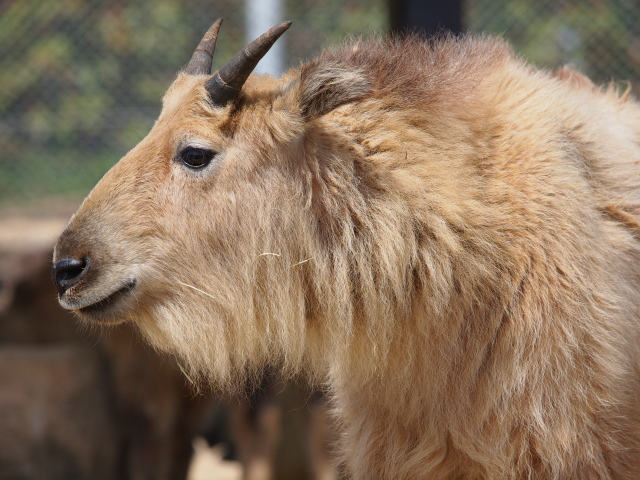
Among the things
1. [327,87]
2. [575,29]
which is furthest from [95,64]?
[327,87]

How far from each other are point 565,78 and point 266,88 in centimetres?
134

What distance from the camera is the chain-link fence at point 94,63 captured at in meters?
6.87

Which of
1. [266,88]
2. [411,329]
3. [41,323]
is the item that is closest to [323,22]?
[41,323]

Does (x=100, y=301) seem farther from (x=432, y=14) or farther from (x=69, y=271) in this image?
(x=432, y=14)

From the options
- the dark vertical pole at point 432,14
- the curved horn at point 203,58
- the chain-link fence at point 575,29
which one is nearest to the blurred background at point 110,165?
the chain-link fence at point 575,29

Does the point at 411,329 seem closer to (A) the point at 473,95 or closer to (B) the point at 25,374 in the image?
(A) the point at 473,95

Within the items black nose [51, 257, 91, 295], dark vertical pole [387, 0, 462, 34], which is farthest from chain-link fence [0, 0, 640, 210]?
black nose [51, 257, 91, 295]

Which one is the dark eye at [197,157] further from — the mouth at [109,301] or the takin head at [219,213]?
the mouth at [109,301]

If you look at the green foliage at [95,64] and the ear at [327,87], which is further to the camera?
the green foliage at [95,64]

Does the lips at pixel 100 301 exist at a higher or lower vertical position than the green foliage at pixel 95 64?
lower

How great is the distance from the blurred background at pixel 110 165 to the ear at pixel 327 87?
3.58 m

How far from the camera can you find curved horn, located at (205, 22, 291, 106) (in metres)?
2.67

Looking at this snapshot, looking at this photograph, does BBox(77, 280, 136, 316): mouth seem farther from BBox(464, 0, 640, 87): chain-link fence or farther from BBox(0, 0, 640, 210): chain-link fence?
BBox(464, 0, 640, 87): chain-link fence

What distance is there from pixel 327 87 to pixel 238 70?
1.01 ft
